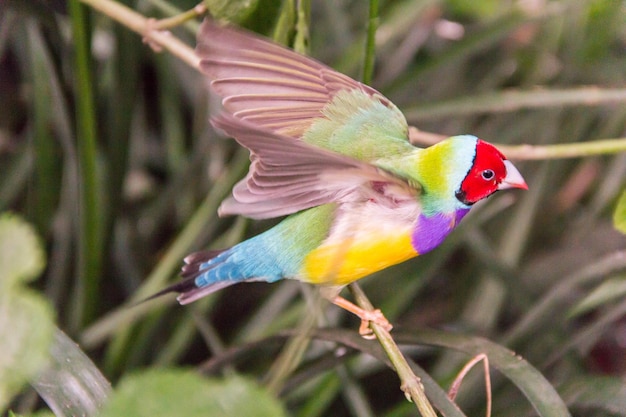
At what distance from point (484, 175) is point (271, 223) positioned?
397 millimetres

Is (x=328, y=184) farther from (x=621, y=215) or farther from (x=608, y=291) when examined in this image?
(x=608, y=291)

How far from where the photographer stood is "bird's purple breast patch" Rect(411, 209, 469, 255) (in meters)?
0.70

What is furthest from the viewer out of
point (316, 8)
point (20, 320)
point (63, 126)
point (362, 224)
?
point (316, 8)

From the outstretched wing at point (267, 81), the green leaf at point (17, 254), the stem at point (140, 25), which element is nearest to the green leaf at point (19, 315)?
the green leaf at point (17, 254)

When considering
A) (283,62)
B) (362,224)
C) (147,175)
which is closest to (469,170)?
(362,224)

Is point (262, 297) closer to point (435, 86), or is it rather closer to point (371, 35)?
point (435, 86)

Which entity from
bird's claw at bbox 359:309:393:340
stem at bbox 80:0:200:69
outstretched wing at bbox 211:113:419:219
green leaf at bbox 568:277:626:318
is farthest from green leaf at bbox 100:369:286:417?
green leaf at bbox 568:277:626:318

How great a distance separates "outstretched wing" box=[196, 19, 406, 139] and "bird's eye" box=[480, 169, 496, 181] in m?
0.11

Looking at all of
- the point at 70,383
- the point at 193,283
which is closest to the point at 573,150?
the point at 193,283

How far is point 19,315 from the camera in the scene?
0.37 m

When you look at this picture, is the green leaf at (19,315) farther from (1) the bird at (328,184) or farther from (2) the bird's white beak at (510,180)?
(2) the bird's white beak at (510,180)

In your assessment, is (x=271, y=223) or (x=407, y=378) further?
(x=271, y=223)

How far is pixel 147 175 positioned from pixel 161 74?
248mm

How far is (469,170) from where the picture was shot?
0.70m
